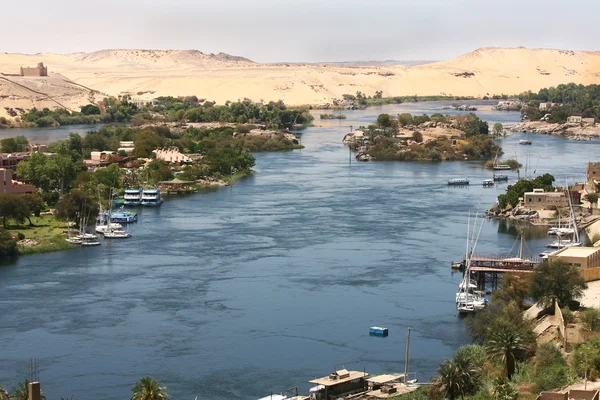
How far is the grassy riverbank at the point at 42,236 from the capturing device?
22.3 metres

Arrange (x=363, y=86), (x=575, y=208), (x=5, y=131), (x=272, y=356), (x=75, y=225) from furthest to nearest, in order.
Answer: (x=363, y=86) < (x=5, y=131) < (x=575, y=208) < (x=75, y=225) < (x=272, y=356)

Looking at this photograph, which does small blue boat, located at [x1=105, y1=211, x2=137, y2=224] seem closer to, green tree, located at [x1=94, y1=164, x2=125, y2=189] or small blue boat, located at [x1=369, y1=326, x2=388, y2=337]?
green tree, located at [x1=94, y1=164, x2=125, y2=189]

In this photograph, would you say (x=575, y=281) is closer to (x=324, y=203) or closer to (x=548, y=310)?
(x=548, y=310)

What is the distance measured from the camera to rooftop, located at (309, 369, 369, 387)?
13344mm

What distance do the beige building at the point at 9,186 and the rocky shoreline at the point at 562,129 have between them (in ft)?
95.7

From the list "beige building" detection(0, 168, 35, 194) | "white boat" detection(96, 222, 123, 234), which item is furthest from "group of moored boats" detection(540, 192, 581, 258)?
"beige building" detection(0, 168, 35, 194)

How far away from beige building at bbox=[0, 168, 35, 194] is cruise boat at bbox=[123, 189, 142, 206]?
262 centimetres

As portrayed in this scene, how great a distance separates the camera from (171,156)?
3688 centimetres

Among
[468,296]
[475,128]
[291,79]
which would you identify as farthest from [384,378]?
[291,79]

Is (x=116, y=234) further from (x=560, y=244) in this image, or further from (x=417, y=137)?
(x=417, y=137)

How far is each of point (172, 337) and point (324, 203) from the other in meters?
12.6

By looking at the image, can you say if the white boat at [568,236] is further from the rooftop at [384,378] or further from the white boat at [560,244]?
the rooftop at [384,378]

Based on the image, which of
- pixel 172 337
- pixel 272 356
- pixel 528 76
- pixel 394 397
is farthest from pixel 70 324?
pixel 528 76

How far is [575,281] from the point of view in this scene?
1541cm
